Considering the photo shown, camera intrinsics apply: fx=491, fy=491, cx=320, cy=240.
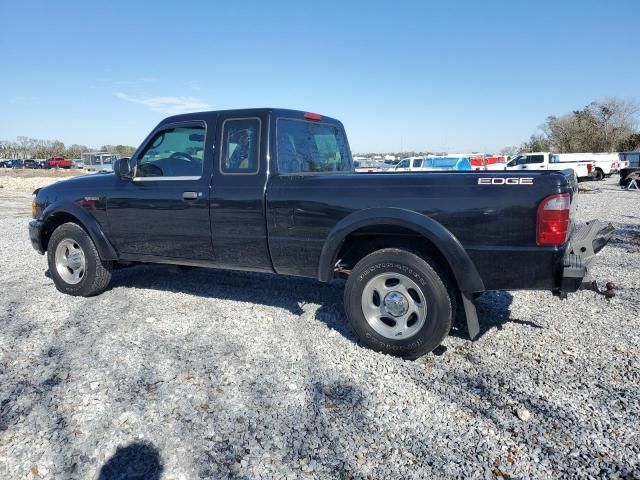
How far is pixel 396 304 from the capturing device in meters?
3.78

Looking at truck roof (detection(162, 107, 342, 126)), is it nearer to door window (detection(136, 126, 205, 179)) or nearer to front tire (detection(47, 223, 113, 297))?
door window (detection(136, 126, 205, 179))

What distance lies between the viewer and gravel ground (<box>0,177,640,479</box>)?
256 centimetres

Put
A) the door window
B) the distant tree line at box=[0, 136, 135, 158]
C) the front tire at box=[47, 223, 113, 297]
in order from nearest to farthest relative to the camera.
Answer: the door window
the front tire at box=[47, 223, 113, 297]
the distant tree line at box=[0, 136, 135, 158]

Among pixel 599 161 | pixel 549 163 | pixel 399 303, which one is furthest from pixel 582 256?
pixel 599 161

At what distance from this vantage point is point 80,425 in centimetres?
287

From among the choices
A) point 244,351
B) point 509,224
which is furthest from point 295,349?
point 509,224

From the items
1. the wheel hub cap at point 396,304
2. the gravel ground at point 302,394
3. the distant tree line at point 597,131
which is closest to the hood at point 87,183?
the gravel ground at point 302,394

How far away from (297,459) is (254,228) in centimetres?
217

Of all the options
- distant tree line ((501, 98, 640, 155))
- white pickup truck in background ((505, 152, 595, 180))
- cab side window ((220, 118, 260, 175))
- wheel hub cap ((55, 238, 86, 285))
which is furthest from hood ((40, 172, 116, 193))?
distant tree line ((501, 98, 640, 155))

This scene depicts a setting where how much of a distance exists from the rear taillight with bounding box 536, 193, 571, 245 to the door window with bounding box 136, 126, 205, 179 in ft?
9.69

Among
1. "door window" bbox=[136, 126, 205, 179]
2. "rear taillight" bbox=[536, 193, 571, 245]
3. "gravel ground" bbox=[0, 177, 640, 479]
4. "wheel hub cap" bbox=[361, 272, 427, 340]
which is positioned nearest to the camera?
"gravel ground" bbox=[0, 177, 640, 479]

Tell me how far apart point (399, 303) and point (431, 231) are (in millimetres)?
629

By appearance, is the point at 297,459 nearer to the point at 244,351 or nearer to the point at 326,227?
the point at 244,351

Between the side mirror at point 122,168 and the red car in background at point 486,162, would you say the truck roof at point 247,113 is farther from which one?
the red car in background at point 486,162
